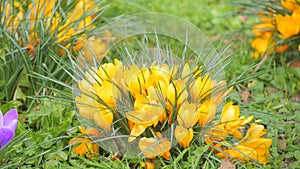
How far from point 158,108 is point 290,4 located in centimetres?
131

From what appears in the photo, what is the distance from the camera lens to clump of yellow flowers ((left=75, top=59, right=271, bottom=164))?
2.05 m

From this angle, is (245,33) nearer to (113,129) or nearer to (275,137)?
(275,137)

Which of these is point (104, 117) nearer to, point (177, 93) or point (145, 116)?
point (145, 116)

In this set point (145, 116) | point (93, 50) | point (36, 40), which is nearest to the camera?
point (145, 116)

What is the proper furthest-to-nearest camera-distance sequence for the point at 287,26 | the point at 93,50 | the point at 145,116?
the point at 287,26 < the point at 93,50 < the point at 145,116

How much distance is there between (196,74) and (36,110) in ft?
2.79

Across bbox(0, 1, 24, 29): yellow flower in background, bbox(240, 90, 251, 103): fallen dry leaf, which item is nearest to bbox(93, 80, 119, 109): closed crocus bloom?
bbox(0, 1, 24, 29): yellow flower in background

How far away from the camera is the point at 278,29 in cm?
305

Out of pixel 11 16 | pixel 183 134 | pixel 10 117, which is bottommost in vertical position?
pixel 183 134

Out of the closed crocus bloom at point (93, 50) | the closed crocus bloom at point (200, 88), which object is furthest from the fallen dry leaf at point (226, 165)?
the closed crocus bloom at point (93, 50)

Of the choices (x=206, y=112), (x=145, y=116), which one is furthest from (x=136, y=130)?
(x=206, y=112)

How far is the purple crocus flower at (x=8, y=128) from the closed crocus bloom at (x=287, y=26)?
5.51 feet

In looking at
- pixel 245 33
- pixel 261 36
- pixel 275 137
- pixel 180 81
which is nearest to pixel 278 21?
pixel 261 36

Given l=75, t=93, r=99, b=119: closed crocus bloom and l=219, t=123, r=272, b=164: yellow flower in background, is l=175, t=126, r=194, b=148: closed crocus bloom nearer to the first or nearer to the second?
l=219, t=123, r=272, b=164: yellow flower in background
